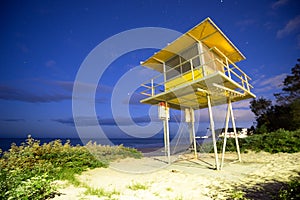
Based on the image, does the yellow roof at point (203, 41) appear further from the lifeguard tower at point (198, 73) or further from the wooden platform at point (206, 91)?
the wooden platform at point (206, 91)

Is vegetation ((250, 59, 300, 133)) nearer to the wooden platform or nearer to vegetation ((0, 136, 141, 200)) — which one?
the wooden platform

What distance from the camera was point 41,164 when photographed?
6727 mm

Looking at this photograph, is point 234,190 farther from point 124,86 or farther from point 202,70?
point 124,86

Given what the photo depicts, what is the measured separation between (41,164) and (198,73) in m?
8.31

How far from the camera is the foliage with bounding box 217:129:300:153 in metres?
9.82

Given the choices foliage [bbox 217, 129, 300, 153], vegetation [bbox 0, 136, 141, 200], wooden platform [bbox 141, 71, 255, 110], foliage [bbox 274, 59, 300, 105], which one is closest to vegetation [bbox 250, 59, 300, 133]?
foliage [bbox 274, 59, 300, 105]

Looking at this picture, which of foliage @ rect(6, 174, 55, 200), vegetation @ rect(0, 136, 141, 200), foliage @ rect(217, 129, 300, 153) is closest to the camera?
foliage @ rect(6, 174, 55, 200)

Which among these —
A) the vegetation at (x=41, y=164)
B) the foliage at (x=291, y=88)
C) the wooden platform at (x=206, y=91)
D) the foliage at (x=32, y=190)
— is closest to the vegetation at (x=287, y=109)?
the foliage at (x=291, y=88)

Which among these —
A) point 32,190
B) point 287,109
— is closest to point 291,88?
point 287,109

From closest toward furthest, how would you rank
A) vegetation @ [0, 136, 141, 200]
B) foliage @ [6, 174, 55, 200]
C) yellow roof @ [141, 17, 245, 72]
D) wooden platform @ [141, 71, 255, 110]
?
foliage @ [6, 174, 55, 200], vegetation @ [0, 136, 141, 200], wooden platform @ [141, 71, 255, 110], yellow roof @ [141, 17, 245, 72]

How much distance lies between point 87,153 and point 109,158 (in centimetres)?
193

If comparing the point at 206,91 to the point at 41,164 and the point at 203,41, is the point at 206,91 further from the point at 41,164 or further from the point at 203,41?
the point at 41,164

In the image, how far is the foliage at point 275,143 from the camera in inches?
387

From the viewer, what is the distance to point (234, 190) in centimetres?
421
